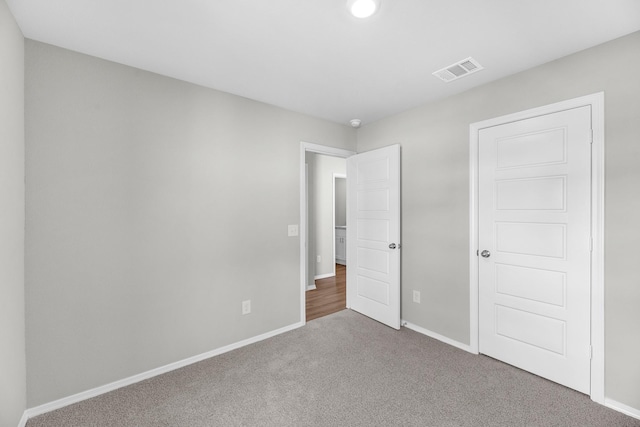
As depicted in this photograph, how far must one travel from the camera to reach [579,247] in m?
2.00

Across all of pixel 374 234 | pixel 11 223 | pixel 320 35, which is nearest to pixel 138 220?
pixel 11 223

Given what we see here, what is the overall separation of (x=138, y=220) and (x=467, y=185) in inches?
113

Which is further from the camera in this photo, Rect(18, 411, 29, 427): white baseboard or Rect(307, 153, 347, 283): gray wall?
Rect(307, 153, 347, 283): gray wall

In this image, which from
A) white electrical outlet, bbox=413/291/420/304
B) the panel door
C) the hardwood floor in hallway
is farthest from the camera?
the hardwood floor in hallway

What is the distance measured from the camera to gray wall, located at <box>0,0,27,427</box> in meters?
1.45

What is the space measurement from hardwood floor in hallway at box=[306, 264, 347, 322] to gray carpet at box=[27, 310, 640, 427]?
3.36 ft

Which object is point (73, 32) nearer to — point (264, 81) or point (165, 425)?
point (264, 81)

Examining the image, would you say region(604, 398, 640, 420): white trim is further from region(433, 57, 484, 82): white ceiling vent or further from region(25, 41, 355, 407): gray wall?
A: region(25, 41, 355, 407): gray wall

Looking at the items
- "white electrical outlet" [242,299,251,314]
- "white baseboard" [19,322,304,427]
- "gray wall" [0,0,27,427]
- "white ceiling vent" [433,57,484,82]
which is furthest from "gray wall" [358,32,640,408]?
"gray wall" [0,0,27,427]

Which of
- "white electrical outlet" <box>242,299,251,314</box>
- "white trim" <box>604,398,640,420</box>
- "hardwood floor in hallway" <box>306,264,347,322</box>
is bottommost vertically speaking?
"hardwood floor in hallway" <box>306,264,347,322</box>

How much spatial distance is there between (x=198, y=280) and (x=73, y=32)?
1.94 m

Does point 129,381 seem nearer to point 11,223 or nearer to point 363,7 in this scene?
point 11,223

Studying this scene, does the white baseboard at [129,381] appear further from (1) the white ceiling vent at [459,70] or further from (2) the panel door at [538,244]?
(1) the white ceiling vent at [459,70]

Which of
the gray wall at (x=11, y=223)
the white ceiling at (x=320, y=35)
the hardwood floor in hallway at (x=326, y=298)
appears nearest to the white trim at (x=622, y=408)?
the white ceiling at (x=320, y=35)
